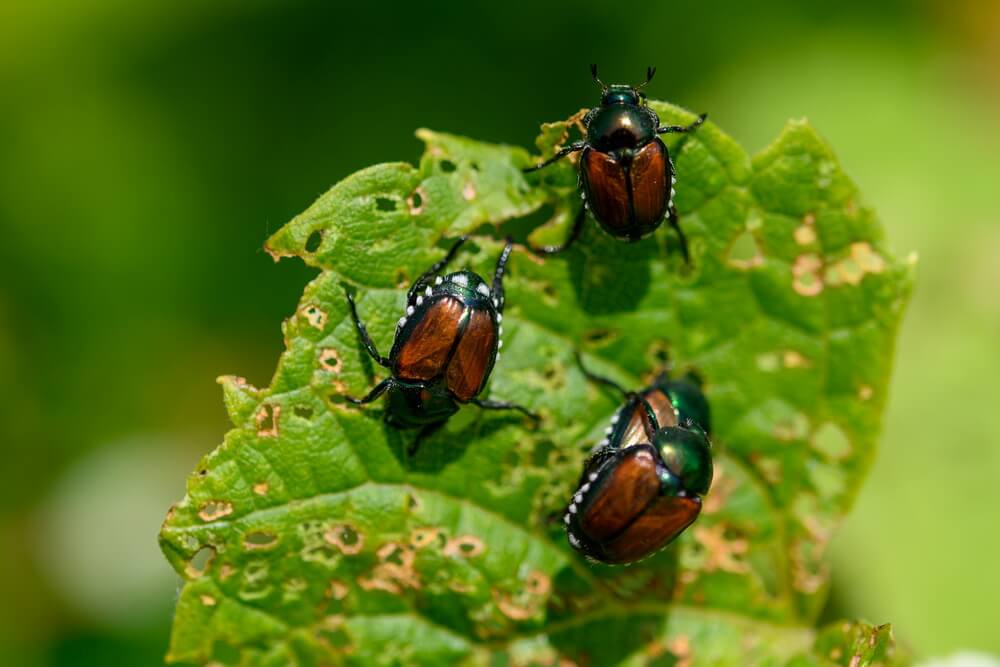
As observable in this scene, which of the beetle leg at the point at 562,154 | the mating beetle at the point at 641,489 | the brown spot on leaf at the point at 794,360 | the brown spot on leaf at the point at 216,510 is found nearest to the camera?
the brown spot on leaf at the point at 216,510

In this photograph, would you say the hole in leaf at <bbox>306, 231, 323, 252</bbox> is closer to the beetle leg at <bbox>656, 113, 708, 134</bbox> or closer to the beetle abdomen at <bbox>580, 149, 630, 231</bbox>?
the beetle abdomen at <bbox>580, 149, 630, 231</bbox>

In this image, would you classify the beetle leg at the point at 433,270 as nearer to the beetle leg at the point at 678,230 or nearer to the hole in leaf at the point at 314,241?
the hole in leaf at the point at 314,241

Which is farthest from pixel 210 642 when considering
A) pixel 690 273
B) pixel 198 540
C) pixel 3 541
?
pixel 3 541

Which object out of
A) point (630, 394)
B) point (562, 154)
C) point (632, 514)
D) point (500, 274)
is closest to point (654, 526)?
point (632, 514)

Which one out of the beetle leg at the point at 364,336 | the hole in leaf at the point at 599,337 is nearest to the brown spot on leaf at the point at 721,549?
the hole in leaf at the point at 599,337

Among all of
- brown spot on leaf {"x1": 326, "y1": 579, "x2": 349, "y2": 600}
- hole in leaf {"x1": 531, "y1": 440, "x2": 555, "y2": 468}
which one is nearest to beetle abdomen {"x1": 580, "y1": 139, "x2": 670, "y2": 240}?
hole in leaf {"x1": 531, "y1": 440, "x2": 555, "y2": 468}

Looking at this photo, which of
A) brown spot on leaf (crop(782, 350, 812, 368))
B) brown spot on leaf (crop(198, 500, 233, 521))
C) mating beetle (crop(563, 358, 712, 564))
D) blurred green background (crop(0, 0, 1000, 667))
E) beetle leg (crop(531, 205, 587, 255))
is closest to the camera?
brown spot on leaf (crop(198, 500, 233, 521))
